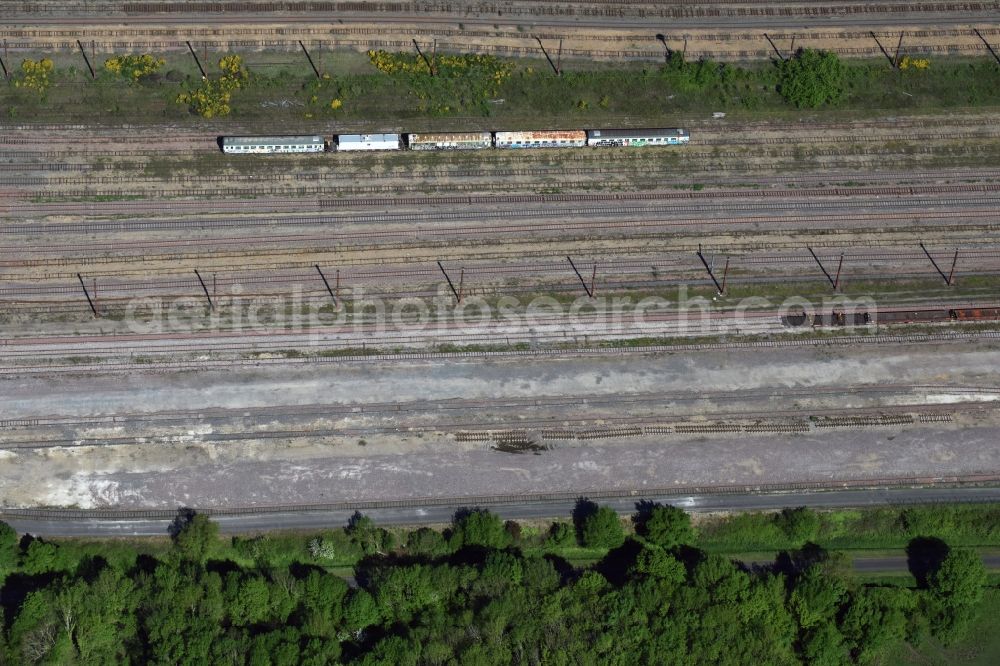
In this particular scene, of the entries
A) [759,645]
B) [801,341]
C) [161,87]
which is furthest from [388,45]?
[759,645]

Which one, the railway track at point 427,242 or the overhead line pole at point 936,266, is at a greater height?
the railway track at point 427,242

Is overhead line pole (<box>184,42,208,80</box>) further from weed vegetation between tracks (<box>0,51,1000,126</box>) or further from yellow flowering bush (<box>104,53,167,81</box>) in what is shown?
yellow flowering bush (<box>104,53,167,81</box>)

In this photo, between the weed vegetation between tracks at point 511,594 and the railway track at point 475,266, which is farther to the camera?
the railway track at point 475,266

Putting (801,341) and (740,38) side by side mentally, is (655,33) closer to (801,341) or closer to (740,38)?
(740,38)

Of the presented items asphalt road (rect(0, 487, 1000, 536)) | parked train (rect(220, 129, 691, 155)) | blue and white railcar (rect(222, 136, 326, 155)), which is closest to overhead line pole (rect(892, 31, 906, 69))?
parked train (rect(220, 129, 691, 155))

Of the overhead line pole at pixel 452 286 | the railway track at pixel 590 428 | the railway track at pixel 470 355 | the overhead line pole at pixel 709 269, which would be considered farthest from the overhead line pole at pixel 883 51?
the overhead line pole at pixel 452 286

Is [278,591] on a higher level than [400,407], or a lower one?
lower

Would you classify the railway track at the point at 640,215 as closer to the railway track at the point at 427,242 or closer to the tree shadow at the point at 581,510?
the railway track at the point at 427,242

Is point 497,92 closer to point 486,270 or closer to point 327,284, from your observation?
point 486,270
